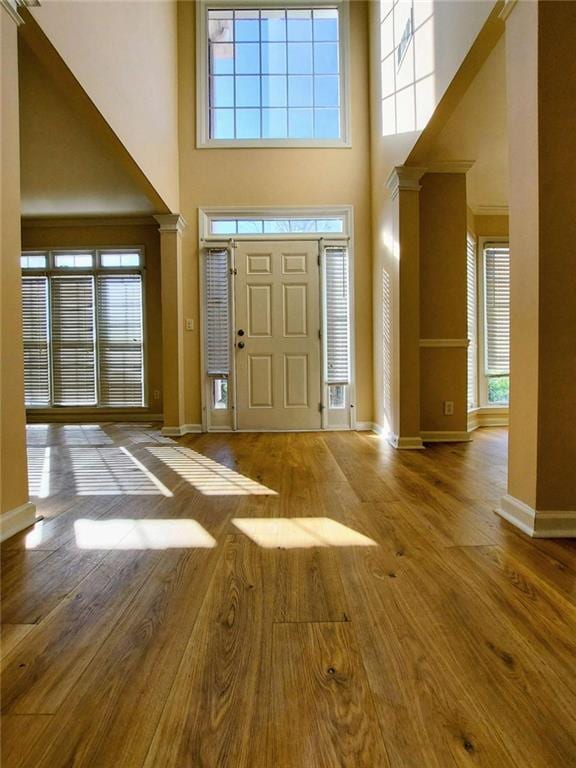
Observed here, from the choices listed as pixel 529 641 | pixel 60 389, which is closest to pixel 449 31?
pixel 529 641

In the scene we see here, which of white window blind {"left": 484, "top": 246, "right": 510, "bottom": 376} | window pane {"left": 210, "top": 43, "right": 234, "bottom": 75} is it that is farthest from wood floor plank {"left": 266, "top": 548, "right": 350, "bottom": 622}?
window pane {"left": 210, "top": 43, "right": 234, "bottom": 75}

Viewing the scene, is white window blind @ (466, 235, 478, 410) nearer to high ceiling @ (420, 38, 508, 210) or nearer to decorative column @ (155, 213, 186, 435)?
high ceiling @ (420, 38, 508, 210)

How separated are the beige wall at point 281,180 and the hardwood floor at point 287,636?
284cm

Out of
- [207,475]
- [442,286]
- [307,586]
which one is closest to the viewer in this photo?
[307,586]

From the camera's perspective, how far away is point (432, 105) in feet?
8.64

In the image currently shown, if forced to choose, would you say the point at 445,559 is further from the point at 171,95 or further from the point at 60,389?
the point at 60,389

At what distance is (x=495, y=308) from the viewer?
505cm

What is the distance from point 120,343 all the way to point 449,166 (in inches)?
165

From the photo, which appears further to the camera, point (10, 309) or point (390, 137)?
point (390, 137)

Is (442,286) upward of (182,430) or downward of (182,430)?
upward

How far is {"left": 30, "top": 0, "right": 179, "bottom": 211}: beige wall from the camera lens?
218 cm

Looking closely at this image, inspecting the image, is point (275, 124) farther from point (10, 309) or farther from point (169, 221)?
point (10, 309)

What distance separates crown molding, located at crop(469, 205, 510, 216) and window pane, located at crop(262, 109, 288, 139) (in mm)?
2281

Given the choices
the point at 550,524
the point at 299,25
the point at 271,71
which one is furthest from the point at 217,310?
the point at 550,524
